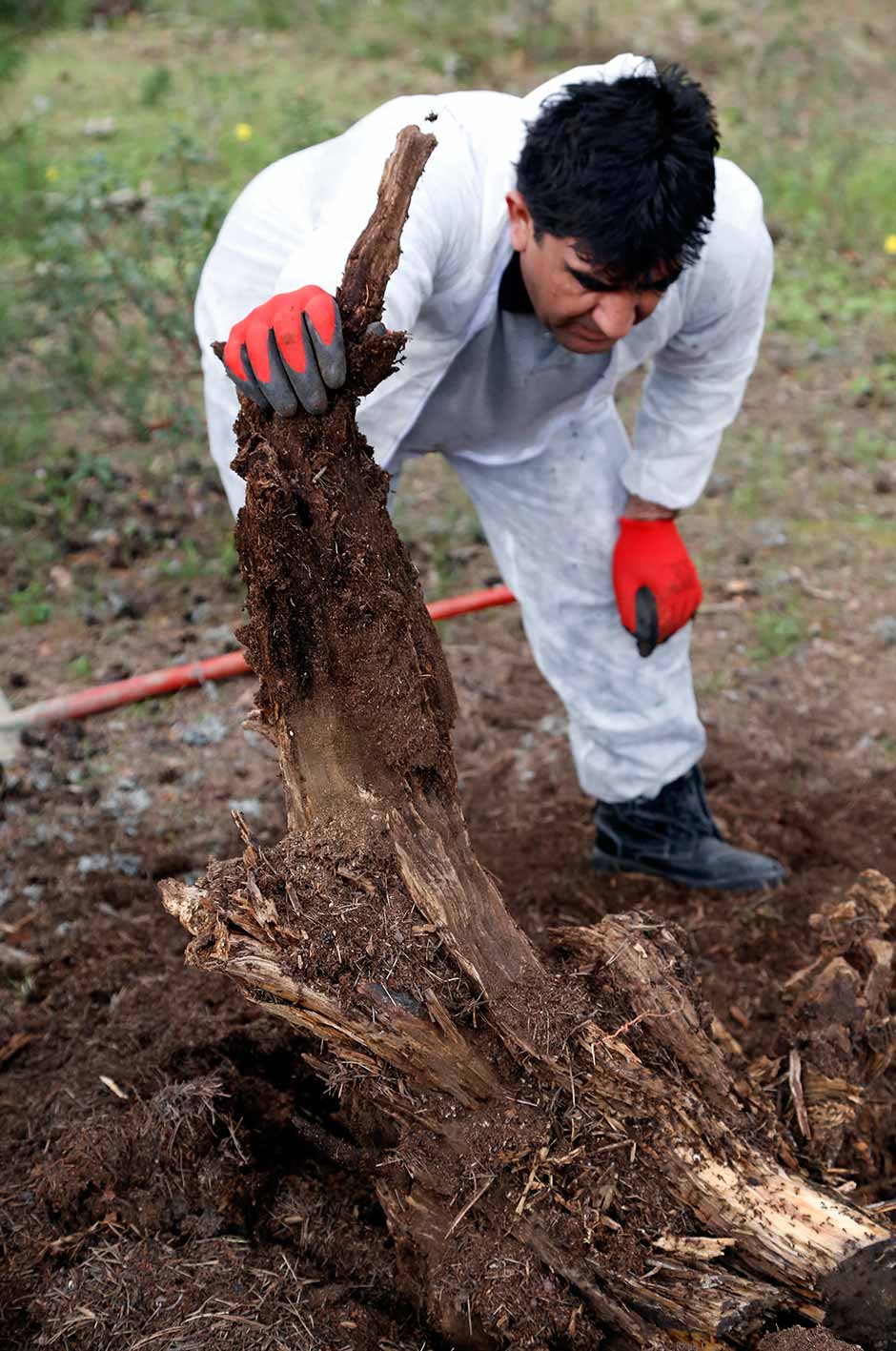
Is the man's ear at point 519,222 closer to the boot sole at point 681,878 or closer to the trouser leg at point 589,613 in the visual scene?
the trouser leg at point 589,613

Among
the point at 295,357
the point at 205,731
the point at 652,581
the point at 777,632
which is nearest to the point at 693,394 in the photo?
the point at 652,581

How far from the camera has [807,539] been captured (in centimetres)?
439

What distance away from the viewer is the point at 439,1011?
1.60 meters

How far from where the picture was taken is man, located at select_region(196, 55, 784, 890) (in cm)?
195

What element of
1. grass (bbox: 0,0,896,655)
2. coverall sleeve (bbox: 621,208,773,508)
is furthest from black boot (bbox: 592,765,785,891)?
grass (bbox: 0,0,896,655)

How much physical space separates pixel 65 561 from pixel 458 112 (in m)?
2.42

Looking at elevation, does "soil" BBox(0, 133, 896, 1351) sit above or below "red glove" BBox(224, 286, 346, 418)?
below

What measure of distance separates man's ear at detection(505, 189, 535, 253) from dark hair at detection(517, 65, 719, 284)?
0.07 metres

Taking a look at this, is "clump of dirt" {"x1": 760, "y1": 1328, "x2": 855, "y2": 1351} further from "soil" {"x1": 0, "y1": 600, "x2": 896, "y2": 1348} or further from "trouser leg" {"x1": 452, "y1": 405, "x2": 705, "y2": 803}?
"trouser leg" {"x1": 452, "y1": 405, "x2": 705, "y2": 803}

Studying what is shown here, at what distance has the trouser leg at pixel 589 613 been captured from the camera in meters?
2.75

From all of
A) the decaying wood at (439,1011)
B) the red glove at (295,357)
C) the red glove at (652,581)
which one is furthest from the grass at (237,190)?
the decaying wood at (439,1011)

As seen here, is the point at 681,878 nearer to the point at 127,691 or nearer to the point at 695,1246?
the point at 695,1246

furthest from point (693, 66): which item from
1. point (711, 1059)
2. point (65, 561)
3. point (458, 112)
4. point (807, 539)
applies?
point (711, 1059)

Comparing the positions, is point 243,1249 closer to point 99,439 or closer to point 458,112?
point 458,112
